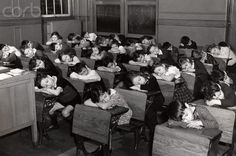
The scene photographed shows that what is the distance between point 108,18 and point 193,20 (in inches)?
107

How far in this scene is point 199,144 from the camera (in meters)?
2.62

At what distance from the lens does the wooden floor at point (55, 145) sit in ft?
12.1

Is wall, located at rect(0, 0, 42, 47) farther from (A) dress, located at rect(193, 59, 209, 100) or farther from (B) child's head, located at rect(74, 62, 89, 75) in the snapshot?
(A) dress, located at rect(193, 59, 209, 100)

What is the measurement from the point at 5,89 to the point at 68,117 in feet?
2.74

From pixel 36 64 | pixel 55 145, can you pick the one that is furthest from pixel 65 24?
pixel 55 145

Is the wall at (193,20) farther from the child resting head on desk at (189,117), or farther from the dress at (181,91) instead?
the child resting head on desk at (189,117)

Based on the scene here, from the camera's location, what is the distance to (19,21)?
9203mm

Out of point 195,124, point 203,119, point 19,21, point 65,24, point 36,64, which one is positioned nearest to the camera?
point 195,124

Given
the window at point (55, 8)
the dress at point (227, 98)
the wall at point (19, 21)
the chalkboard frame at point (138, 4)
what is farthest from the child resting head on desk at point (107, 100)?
the window at point (55, 8)

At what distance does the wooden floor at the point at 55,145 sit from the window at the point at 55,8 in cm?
643

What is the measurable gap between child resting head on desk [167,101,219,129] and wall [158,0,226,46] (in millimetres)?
5616

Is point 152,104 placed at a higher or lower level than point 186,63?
lower

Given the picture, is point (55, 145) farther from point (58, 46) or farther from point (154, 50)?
point (58, 46)

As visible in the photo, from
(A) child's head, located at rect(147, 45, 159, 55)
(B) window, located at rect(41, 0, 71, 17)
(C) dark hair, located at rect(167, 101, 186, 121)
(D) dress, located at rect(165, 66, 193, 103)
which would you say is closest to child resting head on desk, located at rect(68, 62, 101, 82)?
(D) dress, located at rect(165, 66, 193, 103)
